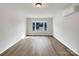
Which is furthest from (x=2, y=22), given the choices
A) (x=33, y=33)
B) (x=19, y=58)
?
(x=33, y=33)

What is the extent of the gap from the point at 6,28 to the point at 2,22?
31cm

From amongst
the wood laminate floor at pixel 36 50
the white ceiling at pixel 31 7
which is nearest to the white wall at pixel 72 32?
the wood laminate floor at pixel 36 50

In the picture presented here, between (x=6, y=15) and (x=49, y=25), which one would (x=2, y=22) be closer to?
(x=6, y=15)

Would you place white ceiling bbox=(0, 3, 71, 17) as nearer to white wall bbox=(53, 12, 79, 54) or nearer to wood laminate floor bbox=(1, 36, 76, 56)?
white wall bbox=(53, 12, 79, 54)

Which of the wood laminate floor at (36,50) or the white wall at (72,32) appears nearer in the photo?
the wood laminate floor at (36,50)

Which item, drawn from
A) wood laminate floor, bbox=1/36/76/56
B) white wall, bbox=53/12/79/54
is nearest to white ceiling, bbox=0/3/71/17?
white wall, bbox=53/12/79/54

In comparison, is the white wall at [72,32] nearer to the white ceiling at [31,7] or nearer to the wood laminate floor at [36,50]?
the wood laminate floor at [36,50]

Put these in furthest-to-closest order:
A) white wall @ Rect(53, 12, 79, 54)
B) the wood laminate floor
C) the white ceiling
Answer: white wall @ Rect(53, 12, 79, 54) → the wood laminate floor → the white ceiling

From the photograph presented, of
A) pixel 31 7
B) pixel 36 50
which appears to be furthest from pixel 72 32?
pixel 31 7

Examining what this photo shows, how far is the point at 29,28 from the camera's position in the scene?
28.6 ft

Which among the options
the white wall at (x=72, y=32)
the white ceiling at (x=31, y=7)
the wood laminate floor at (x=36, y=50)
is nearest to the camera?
the white ceiling at (x=31, y=7)

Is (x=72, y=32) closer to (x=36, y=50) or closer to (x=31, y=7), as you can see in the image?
(x=36, y=50)

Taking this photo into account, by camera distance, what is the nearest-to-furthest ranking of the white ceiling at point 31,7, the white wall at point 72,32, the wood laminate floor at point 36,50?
the white ceiling at point 31,7 → the wood laminate floor at point 36,50 → the white wall at point 72,32

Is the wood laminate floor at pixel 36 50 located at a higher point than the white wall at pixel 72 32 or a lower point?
lower
